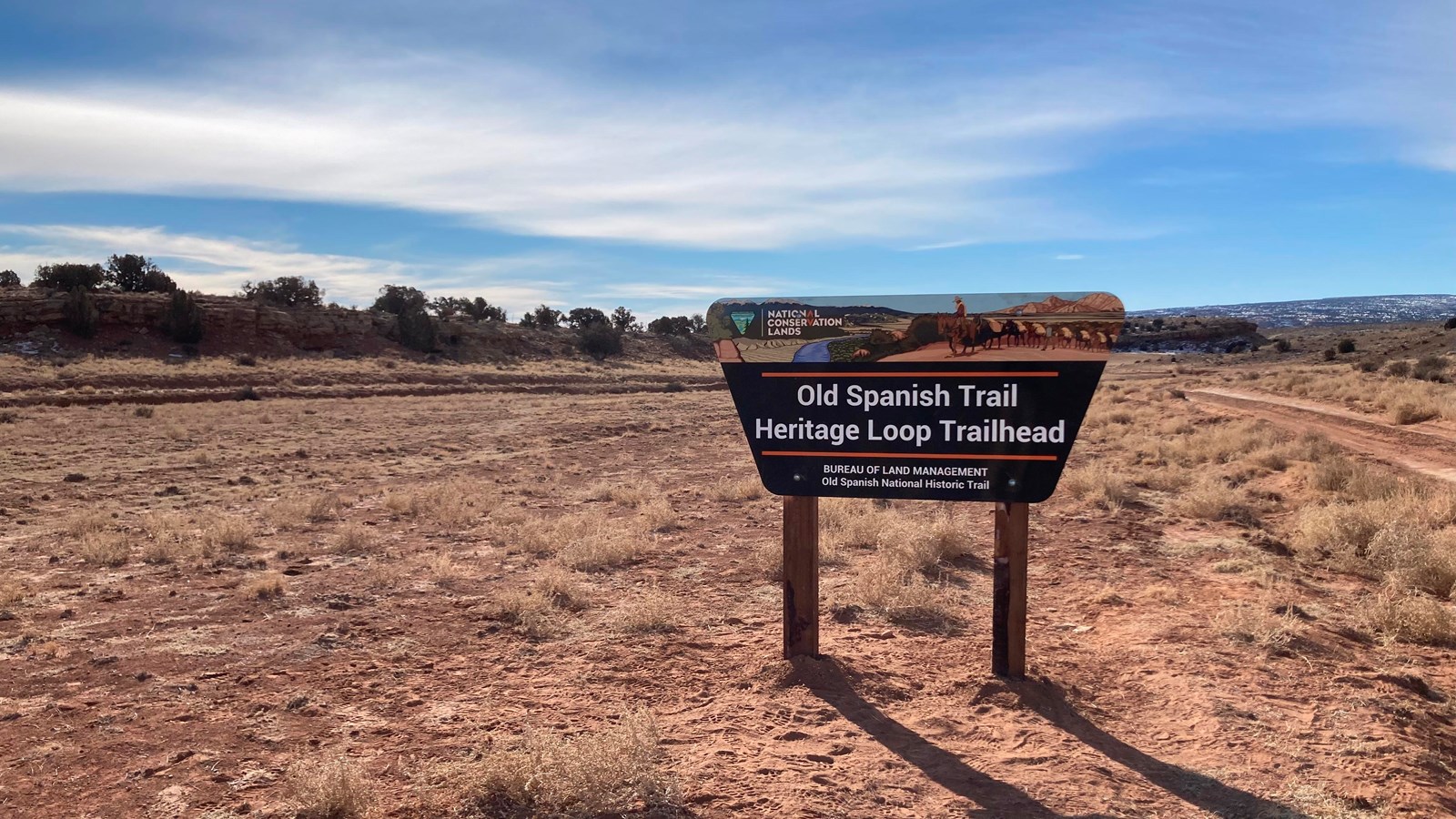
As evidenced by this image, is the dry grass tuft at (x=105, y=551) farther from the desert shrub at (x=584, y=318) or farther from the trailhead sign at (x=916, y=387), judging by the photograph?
the desert shrub at (x=584, y=318)

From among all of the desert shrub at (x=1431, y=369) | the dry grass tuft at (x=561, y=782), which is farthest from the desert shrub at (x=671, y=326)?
the dry grass tuft at (x=561, y=782)

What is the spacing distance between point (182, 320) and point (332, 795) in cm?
5133

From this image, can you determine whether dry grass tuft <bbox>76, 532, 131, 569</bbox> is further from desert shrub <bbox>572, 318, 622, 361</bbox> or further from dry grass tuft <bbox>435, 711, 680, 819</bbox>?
desert shrub <bbox>572, 318, 622, 361</bbox>

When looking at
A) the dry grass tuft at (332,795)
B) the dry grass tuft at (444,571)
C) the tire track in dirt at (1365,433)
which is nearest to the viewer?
the dry grass tuft at (332,795)

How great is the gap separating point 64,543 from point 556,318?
7132cm

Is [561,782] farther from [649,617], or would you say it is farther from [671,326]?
[671,326]

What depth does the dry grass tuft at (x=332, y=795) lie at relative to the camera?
12.9ft

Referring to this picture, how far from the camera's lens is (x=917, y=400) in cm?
519

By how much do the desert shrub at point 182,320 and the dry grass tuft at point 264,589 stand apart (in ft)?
152

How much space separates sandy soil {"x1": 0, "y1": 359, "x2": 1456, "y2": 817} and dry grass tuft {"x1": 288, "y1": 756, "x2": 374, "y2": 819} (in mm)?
143

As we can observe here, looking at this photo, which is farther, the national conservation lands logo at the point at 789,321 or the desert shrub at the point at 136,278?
the desert shrub at the point at 136,278

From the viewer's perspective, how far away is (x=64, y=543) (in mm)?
9734

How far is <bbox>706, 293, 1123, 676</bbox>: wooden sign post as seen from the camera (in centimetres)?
495

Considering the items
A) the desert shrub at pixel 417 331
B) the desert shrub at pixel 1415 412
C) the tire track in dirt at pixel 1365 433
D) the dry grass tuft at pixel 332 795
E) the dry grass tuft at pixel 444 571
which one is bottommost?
the dry grass tuft at pixel 444 571
